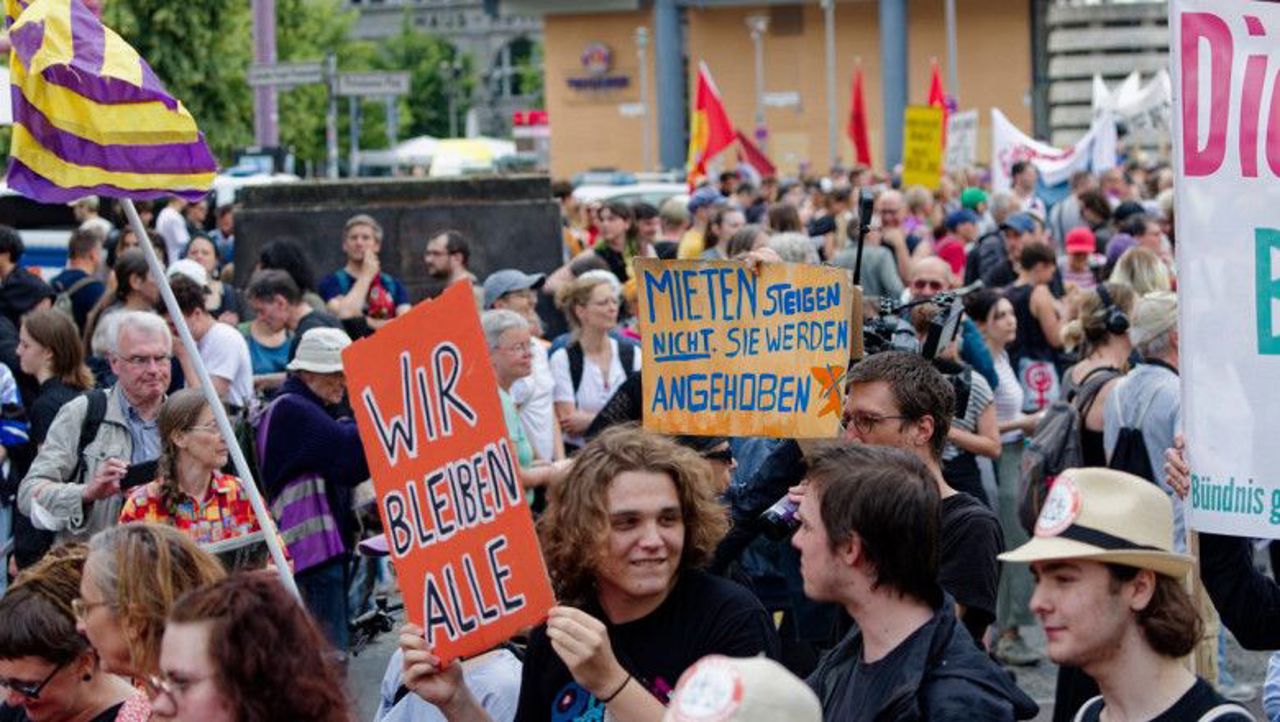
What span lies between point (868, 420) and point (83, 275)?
922cm

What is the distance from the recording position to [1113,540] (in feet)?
13.4

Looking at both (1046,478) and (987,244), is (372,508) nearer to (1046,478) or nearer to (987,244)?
(1046,478)

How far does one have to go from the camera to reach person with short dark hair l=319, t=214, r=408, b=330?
12859 millimetres

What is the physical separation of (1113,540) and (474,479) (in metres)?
1.33

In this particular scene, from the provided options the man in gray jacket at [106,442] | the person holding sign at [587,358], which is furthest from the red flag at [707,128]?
the man in gray jacket at [106,442]

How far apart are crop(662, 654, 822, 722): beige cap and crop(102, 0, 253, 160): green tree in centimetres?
3455

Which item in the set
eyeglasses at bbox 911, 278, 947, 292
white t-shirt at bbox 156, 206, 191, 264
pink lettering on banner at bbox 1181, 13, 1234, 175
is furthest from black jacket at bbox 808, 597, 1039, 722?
white t-shirt at bbox 156, 206, 191, 264

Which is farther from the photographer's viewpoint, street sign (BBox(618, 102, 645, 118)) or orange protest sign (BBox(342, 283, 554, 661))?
street sign (BBox(618, 102, 645, 118))

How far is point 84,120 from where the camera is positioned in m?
6.29

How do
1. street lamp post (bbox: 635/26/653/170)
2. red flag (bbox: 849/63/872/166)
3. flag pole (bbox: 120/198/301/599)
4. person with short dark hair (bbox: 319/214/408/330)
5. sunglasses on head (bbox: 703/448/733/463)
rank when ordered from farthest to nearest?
street lamp post (bbox: 635/26/653/170), red flag (bbox: 849/63/872/166), person with short dark hair (bbox: 319/214/408/330), sunglasses on head (bbox: 703/448/733/463), flag pole (bbox: 120/198/301/599)

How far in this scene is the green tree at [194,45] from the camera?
3778 cm

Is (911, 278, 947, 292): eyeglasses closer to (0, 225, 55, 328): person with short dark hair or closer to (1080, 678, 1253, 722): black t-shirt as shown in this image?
(0, 225, 55, 328): person with short dark hair

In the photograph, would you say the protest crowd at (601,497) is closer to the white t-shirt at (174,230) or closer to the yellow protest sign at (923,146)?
the white t-shirt at (174,230)

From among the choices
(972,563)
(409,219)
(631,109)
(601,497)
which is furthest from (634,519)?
(631,109)
